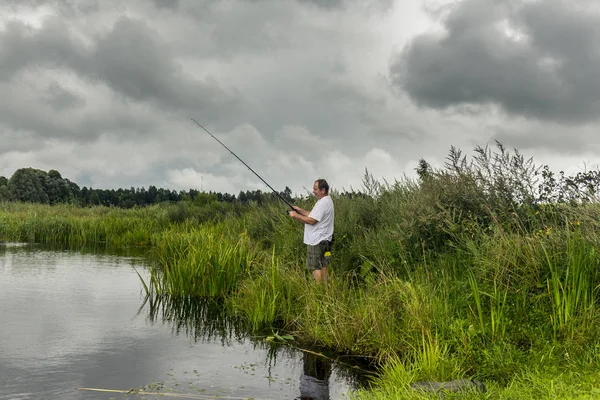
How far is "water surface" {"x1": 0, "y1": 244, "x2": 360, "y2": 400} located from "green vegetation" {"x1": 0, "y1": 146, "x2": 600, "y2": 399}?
0.72 m

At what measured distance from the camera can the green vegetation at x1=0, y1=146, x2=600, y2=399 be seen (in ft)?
21.2

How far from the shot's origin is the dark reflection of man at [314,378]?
6707 mm

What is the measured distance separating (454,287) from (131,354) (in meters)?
4.81

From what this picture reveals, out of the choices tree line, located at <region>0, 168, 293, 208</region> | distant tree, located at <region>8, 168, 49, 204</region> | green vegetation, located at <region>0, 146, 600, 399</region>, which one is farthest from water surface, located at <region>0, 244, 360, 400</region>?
distant tree, located at <region>8, 168, 49, 204</region>

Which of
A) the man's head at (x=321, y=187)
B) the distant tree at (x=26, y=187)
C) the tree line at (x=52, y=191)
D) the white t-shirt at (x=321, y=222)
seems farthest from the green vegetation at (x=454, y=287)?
the distant tree at (x=26, y=187)

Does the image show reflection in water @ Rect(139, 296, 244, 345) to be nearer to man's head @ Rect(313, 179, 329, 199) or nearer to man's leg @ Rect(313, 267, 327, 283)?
man's leg @ Rect(313, 267, 327, 283)

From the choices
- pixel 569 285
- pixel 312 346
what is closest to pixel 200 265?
pixel 312 346

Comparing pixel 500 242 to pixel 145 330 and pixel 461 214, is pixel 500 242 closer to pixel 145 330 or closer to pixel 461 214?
pixel 461 214

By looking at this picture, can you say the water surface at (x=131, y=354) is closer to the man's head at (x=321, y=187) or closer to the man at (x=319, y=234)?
the man at (x=319, y=234)

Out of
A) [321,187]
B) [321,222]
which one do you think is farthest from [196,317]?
[321,187]

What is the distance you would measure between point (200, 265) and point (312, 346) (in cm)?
444

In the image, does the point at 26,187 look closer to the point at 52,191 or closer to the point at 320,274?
the point at 52,191

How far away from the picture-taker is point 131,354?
8.39 meters

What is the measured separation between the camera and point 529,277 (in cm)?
779
